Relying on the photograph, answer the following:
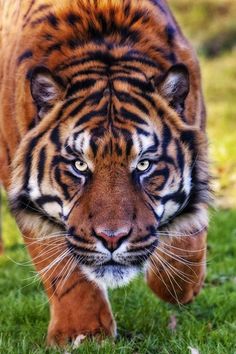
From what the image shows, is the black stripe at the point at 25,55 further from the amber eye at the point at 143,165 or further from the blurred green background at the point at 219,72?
the blurred green background at the point at 219,72

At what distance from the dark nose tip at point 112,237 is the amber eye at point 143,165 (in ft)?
0.92

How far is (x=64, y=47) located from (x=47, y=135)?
41 centimetres

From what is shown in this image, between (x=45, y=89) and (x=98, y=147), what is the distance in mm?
401

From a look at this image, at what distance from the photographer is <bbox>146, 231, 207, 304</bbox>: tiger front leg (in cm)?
430

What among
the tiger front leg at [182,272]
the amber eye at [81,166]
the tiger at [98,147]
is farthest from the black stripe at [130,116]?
the tiger front leg at [182,272]

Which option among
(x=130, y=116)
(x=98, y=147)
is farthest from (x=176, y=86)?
(x=98, y=147)

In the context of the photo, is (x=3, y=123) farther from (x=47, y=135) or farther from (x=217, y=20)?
(x=217, y=20)

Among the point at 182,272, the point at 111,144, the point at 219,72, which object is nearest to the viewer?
the point at 111,144

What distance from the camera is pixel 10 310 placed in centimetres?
457

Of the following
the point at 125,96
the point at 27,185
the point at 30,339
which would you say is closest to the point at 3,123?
the point at 27,185

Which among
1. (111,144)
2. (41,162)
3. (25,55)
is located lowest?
(41,162)

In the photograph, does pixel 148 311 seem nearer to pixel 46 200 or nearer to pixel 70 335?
pixel 70 335

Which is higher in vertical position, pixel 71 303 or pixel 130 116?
pixel 130 116

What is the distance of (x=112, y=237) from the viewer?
3367mm
